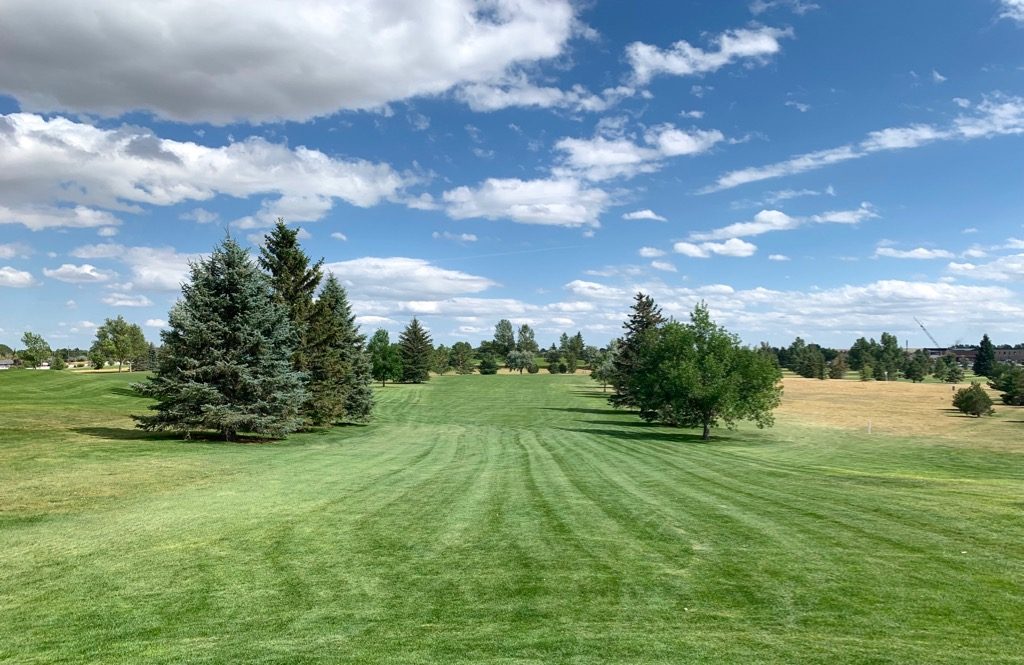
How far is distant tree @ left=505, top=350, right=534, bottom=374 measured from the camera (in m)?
158

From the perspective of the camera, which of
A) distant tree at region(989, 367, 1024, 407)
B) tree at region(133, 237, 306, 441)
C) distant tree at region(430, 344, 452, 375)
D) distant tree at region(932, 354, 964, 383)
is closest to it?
tree at region(133, 237, 306, 441)

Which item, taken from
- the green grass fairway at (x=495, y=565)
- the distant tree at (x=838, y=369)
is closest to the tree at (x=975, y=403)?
the green grass fairway at (x=495, y=565)

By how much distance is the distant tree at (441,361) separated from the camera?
5333 inches

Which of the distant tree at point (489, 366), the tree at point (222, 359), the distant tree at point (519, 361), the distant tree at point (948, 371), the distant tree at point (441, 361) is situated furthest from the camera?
the distant tree at point (519, 361)

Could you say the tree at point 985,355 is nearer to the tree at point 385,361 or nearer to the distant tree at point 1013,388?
the distant tree at point 1013,388

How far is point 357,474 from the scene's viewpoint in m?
20.8

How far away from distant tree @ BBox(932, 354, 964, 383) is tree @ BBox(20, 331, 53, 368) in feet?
563

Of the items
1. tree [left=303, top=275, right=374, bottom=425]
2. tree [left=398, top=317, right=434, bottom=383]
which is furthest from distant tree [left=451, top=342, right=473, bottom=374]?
tree [left=303, top=275, right=374, bottom=425]

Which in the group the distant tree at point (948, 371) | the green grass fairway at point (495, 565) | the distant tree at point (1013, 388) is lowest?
the green grass fairway at point (495, 565)

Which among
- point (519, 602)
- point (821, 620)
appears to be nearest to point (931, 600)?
point (821, 620)

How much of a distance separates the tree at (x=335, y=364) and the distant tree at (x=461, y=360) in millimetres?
108000

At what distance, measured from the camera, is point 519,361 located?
6230 inches

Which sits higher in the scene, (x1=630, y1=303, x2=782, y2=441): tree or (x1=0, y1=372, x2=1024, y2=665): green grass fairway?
(x1=630, y1=303, x2=782, y2=441): tree

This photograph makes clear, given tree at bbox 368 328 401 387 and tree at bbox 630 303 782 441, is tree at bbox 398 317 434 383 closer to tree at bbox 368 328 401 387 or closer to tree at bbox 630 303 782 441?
tree at bbox 368 328 401 387
